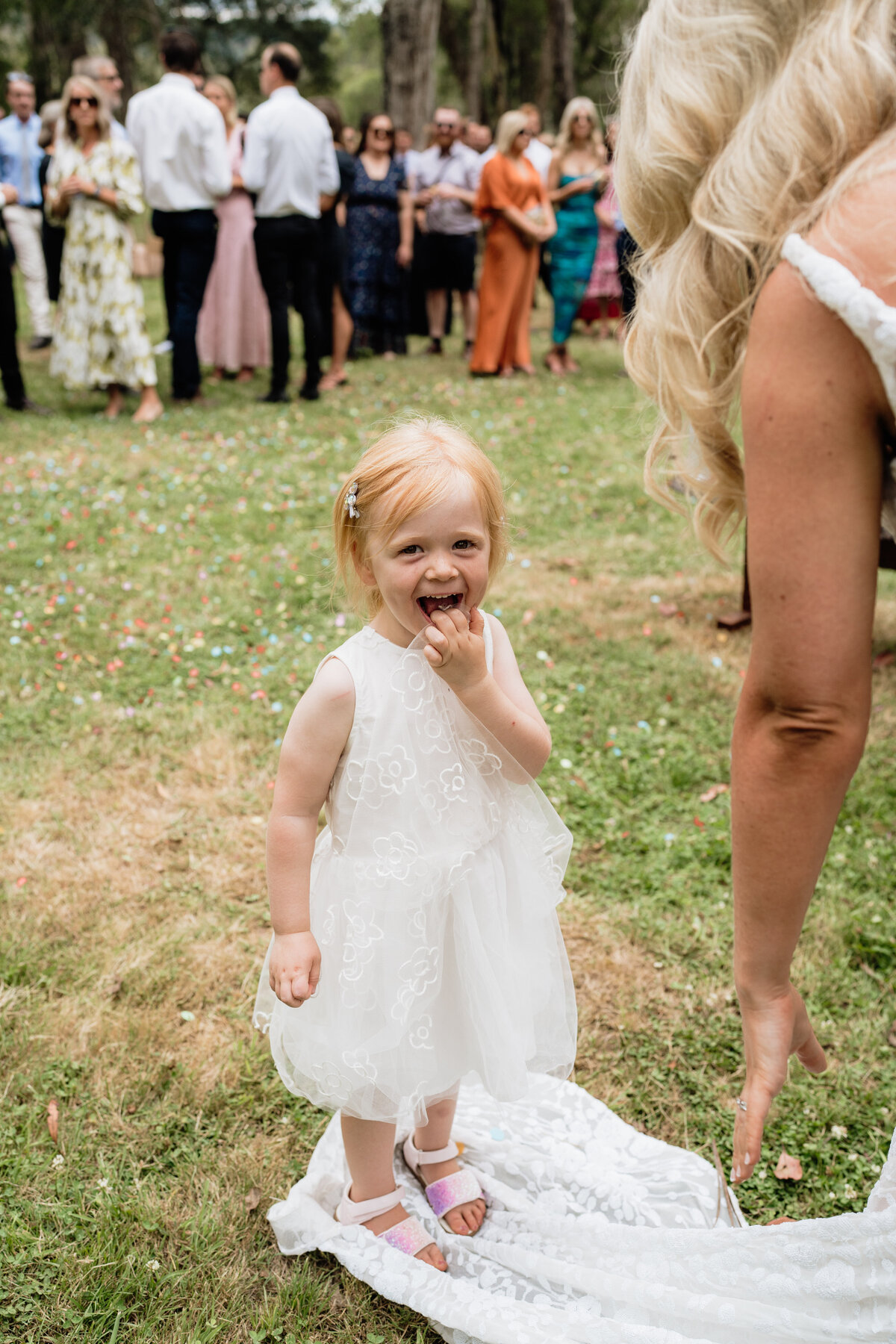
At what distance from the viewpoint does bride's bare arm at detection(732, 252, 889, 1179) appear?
1.13 m

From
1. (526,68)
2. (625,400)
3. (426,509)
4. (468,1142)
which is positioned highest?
(526,68)

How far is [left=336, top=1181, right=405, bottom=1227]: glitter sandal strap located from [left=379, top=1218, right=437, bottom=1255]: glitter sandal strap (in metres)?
0.04

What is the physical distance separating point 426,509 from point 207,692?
110 inches

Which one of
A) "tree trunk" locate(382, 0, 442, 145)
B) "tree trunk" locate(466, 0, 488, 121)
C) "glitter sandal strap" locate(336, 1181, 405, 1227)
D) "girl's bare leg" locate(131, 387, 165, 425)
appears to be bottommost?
"glitter sandal strap" locate(336, 1181, 405, 1227)

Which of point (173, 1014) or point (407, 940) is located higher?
point (407, 940)

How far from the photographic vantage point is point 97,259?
778 centimetres

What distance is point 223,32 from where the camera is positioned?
34406mm

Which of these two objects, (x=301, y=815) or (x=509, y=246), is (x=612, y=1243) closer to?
(x=301, y=815)

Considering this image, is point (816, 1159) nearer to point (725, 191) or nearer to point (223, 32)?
point (725, 191)

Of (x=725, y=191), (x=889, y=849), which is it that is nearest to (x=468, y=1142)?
(x=889, y=849)

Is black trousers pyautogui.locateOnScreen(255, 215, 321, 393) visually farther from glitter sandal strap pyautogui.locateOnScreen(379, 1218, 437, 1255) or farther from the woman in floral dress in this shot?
glitter sandal strap pyautogui.locateOnScreen(379, 1218, 437, 1255)

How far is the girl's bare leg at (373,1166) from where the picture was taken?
209cm

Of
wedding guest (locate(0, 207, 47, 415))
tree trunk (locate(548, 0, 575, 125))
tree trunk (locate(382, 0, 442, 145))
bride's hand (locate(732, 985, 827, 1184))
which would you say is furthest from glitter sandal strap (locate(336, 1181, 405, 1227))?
tree trunk (locate(548, 0, 575, 125))

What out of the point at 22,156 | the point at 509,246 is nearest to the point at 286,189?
the point at 509,246
